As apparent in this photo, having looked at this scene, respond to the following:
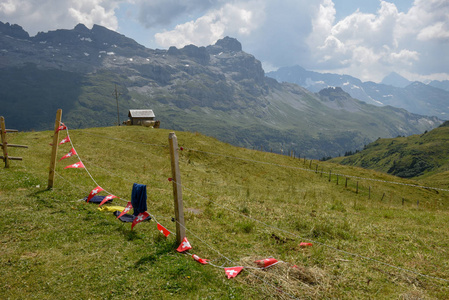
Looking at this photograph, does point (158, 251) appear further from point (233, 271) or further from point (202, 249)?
point (233, 271)

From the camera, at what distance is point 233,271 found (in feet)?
29.8

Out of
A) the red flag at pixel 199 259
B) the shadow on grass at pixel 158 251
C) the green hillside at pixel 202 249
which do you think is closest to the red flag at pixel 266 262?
the green hillside at pixel 202 249

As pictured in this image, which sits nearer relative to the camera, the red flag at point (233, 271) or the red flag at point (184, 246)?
the red flag at point (233, 271)

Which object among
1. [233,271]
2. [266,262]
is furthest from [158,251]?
[266,262]

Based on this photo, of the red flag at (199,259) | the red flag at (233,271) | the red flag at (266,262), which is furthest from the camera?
the red flag at (199,259)

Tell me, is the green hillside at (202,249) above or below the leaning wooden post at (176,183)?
below

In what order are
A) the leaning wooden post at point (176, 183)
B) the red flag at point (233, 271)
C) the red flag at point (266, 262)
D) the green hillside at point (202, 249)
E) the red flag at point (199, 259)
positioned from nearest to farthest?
the green hillside at point (202, 249) → the red flag at point (233, 271) → the red flag at point (266, 262) → the red flag at point (199, 259) → the leaning wooden post at point (176, 183)

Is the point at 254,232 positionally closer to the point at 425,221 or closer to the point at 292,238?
the point at 292,238

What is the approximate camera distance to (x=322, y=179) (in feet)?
155

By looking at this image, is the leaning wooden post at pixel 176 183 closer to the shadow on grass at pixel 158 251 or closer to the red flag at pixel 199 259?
the shadow on grass at pixel 158 251

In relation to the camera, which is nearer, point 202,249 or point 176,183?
point 176,183

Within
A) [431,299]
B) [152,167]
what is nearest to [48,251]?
[431,299]

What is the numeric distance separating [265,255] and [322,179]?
40.1m

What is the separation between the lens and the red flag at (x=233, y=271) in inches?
349
